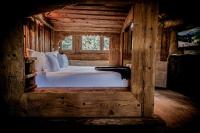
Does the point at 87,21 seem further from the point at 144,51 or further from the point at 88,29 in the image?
the point at 144,51

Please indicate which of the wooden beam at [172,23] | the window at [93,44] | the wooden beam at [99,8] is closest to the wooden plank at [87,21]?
the wooden beam at [99,8]

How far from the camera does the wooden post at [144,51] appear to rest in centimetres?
232

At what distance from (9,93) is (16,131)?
47 centimetres

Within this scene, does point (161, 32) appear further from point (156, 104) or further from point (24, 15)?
point (24, 15)

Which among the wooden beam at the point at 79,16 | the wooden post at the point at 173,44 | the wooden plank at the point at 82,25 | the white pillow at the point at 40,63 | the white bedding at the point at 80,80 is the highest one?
the wooden beam at the point at 79,16

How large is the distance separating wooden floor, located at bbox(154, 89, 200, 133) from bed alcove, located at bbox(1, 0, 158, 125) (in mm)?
603

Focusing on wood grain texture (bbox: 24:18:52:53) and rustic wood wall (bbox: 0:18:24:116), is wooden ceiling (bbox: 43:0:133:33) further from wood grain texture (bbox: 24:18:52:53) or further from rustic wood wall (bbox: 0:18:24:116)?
rustic wood wall (bbox: 0:18:24:116)

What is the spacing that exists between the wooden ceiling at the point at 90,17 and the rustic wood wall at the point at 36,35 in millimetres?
333

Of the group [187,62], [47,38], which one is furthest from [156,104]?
[47,38]

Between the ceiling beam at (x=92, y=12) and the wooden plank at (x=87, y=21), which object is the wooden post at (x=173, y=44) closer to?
the wooden plank at (x=87, y=21)

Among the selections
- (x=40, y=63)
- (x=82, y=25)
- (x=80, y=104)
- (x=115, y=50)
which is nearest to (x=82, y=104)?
(x=80, y=104)

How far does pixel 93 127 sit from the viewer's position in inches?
89.2

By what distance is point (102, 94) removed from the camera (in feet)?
7.73

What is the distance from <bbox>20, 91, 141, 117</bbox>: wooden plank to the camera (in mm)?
2305
